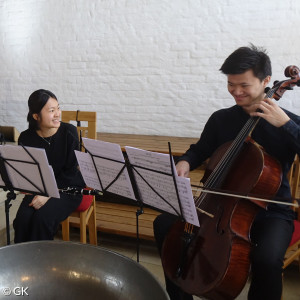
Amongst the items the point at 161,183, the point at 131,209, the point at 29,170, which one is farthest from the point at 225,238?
the point at 131,209

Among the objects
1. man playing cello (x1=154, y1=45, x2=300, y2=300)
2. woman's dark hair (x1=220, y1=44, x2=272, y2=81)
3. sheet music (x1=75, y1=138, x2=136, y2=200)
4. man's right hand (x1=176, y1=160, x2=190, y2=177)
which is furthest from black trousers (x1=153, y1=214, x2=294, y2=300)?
woman's dark hair (x1=220, y1=44, x2=272, y2=81)

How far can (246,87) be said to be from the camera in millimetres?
1515

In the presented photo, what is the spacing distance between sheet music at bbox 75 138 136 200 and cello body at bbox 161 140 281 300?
309 millimetres

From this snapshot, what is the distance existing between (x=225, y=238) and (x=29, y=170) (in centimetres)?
90

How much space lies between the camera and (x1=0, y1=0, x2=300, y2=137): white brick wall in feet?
9.55

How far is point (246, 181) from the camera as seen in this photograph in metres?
1.33

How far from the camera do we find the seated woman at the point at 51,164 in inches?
73.5

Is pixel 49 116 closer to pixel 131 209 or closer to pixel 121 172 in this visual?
pixel 121 172

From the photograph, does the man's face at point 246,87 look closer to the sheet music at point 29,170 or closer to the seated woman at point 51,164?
the sheet music at point 29,170

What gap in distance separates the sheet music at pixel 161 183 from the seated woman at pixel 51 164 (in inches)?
30.2

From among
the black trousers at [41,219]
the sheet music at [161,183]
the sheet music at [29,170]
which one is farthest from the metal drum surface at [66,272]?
the black trousers at [41,219]

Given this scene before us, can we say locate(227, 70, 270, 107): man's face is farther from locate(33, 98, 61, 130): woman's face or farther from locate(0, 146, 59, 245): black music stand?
locate(33, 98, 61, 130): woman's face

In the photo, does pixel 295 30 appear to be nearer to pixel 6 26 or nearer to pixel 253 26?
pixel 253 26

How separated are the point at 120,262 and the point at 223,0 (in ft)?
8.75
